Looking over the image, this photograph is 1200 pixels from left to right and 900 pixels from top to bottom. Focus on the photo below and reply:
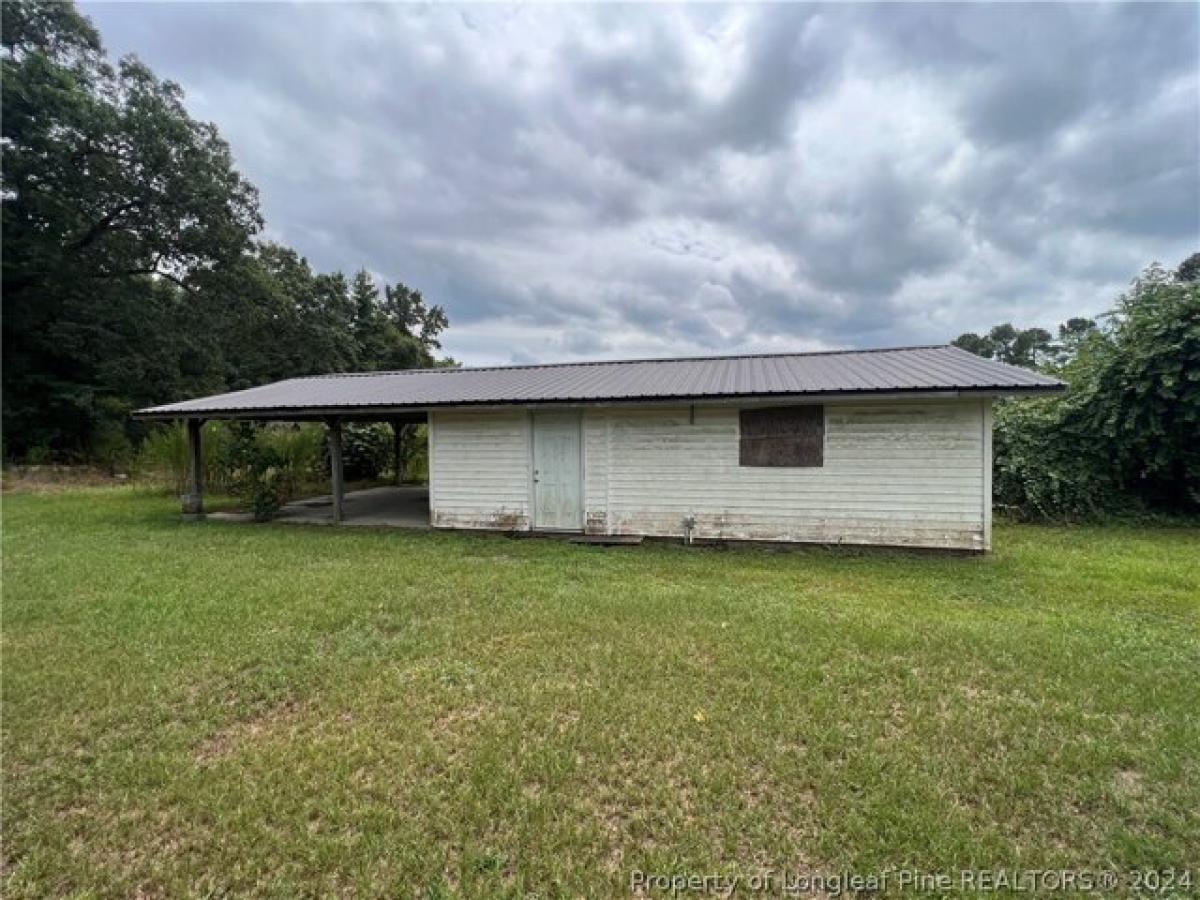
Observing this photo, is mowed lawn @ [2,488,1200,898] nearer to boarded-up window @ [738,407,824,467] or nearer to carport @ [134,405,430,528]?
boarded-up window @ [738,407,824,467]

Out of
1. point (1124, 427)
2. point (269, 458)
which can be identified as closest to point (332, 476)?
point (269, 458)

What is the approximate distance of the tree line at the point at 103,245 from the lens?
16.3 m

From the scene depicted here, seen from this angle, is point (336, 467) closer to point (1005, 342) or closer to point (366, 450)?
point (366, 450)

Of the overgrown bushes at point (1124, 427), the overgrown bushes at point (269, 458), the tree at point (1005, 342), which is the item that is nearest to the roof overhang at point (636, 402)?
the overgrown bushes at point (269, 458)

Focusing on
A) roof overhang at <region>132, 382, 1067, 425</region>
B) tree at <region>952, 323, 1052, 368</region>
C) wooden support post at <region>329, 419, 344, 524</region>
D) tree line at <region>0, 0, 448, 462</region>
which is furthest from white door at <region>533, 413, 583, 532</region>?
tree at <region>952, 323, 1052, 368</region>

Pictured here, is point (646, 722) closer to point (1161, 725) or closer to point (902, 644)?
point (902, 644)

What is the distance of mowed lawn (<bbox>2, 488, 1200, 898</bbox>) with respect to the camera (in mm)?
2299

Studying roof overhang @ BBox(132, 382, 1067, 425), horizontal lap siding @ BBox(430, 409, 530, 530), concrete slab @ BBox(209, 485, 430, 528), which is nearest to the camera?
roof overhang @ BBox(132, 382, 1067, 425)

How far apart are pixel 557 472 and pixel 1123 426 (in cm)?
1052

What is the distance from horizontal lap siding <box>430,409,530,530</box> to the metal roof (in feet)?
1.67

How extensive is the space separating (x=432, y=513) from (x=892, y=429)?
750 cm

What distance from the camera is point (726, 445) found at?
845cm

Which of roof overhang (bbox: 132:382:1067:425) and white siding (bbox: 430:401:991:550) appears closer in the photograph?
roof overhang (bbox: 132:382:1067:425)

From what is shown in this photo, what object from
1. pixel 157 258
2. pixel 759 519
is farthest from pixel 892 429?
pixel 157 258
